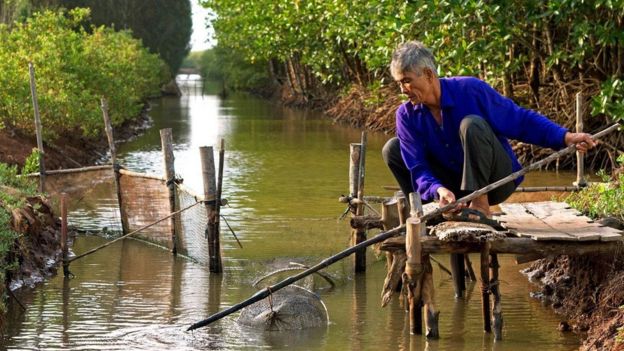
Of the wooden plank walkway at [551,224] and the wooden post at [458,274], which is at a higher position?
the wooden plank walkway at [551,224]

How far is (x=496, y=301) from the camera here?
8.20m

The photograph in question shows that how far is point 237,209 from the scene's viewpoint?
49.4ft

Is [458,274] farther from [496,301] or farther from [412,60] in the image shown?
[412,60]

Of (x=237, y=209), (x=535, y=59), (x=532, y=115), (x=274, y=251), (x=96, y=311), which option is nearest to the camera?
(x=532, y=115)

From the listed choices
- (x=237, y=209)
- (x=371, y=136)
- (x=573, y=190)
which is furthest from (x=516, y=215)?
(x=371, y=136)

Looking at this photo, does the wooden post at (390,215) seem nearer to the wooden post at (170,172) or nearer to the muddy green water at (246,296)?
the muddy green water at (246,296)

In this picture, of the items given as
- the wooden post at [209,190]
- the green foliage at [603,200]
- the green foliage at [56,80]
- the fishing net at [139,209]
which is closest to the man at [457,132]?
the green foliage at [603,200]

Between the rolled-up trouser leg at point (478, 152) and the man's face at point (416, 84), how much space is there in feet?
1.01

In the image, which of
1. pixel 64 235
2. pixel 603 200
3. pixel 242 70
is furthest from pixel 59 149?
pixel 242 70

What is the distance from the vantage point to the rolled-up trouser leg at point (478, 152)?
7.90 m

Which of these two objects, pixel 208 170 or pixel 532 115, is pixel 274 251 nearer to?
pixel 208 170

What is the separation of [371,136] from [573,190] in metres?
16.7

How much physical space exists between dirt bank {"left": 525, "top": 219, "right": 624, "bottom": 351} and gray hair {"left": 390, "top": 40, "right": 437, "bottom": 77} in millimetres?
1618

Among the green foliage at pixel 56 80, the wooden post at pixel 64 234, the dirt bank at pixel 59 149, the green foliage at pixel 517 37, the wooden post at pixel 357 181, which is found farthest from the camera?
the green foliage at pixel 56 80
